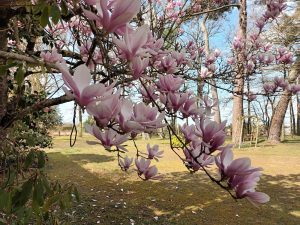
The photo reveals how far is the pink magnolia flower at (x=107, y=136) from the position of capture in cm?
81

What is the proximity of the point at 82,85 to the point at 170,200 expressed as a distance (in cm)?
424

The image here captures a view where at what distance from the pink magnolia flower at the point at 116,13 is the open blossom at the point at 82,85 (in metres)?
0.11

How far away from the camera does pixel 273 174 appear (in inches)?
267

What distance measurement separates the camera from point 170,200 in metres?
4.62

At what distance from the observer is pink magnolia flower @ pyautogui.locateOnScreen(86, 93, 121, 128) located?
64 centimetres

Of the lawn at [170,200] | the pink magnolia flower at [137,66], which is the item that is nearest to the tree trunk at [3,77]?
the pink magnolia flower at [137,66]

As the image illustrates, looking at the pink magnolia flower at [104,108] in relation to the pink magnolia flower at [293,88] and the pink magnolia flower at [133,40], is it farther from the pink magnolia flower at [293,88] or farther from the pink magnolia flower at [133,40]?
the pink magnolia flower at [293,88]

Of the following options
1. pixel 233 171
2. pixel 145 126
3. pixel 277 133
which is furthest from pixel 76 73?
pixel 277 133

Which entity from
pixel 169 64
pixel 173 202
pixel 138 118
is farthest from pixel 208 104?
pixel 173 202

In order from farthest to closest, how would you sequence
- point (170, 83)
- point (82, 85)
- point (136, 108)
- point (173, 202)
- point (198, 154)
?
point (173, 202), point (170, 83), point (198, 154), point (136, 108), point (82, 85)

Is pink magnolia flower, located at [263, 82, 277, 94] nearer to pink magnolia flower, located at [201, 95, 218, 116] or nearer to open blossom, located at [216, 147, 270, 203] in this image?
pink magnolia flower, located at [201, 95, 218, 116]

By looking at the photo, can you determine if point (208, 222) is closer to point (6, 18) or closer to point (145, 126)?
point (6, 18)

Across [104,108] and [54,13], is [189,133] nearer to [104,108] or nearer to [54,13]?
[104,108]

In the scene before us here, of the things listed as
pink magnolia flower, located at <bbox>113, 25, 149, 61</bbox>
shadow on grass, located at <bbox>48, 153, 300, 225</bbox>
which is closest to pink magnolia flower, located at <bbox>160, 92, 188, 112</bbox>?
pink magnolia flower, located at <bbox>113, 25, 149, 61</bbox>
